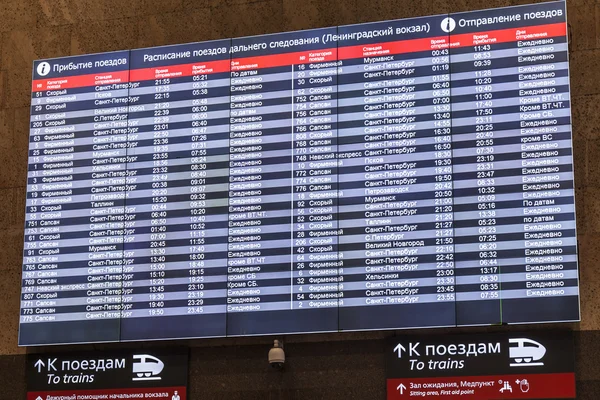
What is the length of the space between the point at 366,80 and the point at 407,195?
102 centimetres

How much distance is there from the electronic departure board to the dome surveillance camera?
13 centimetres

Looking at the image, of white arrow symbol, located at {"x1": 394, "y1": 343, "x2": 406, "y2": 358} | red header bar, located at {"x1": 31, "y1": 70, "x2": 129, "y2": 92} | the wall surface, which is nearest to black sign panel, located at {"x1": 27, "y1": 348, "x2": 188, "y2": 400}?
the wall surface

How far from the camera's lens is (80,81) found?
31.5 feet

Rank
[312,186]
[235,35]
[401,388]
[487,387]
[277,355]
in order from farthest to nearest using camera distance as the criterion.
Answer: [235,35], [312,186], [277,355], [401,388], [487,387]

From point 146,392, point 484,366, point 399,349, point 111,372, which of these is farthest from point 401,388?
point 111,372

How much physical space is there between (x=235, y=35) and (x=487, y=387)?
3617mm

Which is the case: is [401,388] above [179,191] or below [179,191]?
below

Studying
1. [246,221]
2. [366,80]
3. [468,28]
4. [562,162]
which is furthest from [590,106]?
[246,221]

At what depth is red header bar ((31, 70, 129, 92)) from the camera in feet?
31.2

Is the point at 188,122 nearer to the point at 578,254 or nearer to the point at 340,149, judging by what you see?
the point at 340,149

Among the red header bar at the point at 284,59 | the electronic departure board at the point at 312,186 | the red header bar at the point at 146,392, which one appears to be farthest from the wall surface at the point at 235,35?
the red header bar at the point at 284,59

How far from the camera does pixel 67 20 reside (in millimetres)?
10016

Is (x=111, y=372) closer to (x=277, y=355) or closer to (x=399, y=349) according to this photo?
(x=277, y=355)

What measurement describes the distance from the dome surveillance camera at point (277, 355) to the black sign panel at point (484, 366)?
80cm
